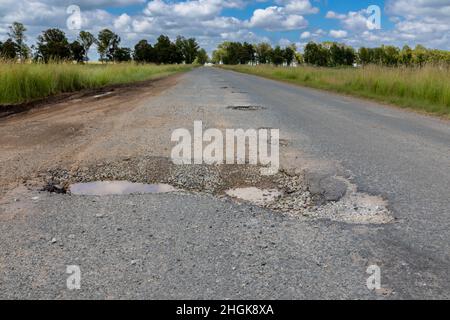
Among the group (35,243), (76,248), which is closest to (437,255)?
(76,248)

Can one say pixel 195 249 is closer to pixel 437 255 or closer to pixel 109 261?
pixel 109 261

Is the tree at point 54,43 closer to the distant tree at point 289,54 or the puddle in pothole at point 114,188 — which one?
the puddle in pothole at point 114,188

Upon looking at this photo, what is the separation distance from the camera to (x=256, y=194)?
4.57m

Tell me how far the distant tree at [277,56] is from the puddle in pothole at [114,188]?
10164cm

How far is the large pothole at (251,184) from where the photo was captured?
13.4ft

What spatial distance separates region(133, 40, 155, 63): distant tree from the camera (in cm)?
8969

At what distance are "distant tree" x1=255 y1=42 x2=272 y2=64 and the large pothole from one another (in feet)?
356

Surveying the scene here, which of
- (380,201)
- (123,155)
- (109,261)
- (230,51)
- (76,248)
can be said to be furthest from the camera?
(230,51)

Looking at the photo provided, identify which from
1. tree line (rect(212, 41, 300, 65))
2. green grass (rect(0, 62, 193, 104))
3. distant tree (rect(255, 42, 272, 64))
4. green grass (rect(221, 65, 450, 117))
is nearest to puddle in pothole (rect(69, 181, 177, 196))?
green grass (rect(0, 62, 193, 104))

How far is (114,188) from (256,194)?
1506 mm

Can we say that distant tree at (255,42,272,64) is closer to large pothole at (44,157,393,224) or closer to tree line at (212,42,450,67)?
tree line at (212,42,450,67)

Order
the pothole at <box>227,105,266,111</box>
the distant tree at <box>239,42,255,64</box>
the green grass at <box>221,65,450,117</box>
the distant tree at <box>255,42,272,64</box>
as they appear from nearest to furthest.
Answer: the pothole at <box>227,105,266,111</box> → the green grass at <box>221,65,450,117</box> → the distant tree at <box>255,42,272,64</box> → the distant tree at <box>239,42,255,64</box>
